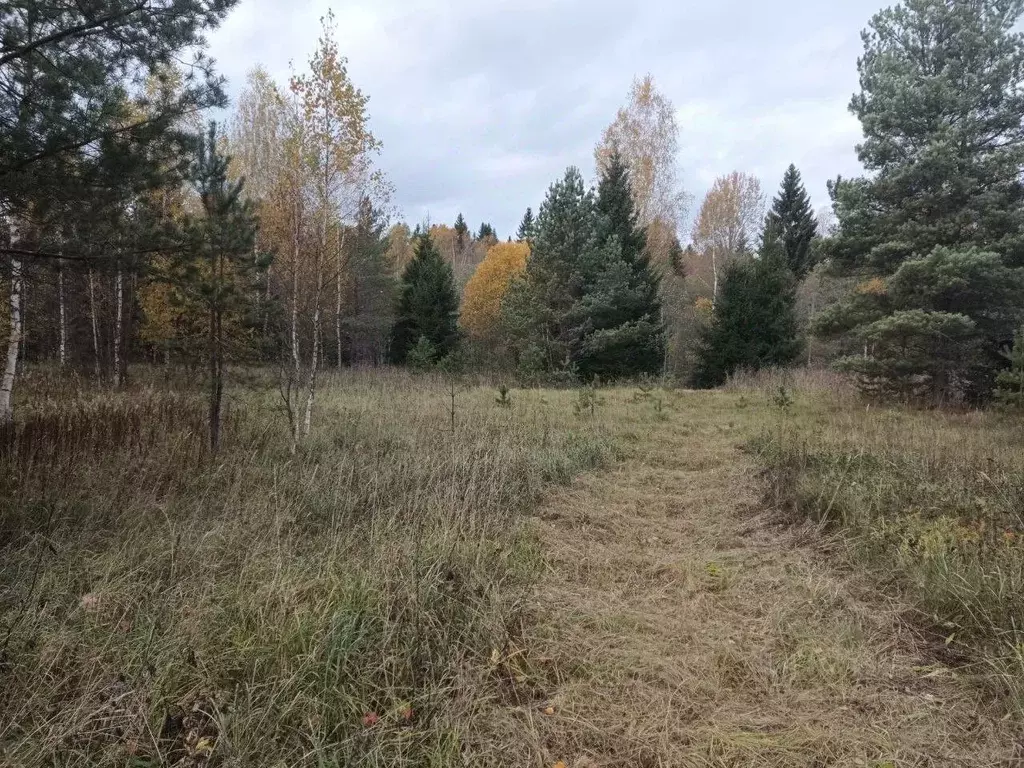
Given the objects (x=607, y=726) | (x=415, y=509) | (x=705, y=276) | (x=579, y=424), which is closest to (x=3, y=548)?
(x=415, y=509)

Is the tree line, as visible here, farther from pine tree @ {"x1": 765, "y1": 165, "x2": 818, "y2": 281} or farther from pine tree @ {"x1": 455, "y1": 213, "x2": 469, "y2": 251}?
pine tree @ {"x1": 455, "y1": 213, "x2": 469, "y2": 251}

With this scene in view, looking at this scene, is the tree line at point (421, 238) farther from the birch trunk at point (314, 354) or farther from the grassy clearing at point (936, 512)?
the grassy clearing at point (936, 512)

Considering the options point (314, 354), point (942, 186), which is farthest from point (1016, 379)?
point (314, 354)

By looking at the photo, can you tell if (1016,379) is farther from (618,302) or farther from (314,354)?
(618,302)

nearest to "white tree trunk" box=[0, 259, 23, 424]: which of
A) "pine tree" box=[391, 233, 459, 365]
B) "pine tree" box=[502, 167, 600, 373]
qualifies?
"pine tree" box=[502, 167, 600, 373]

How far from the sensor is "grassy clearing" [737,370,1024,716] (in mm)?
2814

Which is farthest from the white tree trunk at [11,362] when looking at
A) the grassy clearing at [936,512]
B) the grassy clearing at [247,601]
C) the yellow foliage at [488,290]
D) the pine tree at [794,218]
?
the pine tree at [794,218]

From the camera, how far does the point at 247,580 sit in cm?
286

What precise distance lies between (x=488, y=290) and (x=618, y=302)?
908 centimetres

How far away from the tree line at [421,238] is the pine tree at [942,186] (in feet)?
0.14

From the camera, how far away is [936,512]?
161 inches

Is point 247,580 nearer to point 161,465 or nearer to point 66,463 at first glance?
point 161,465

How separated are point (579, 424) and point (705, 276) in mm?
28612

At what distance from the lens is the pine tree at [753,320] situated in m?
17.4
